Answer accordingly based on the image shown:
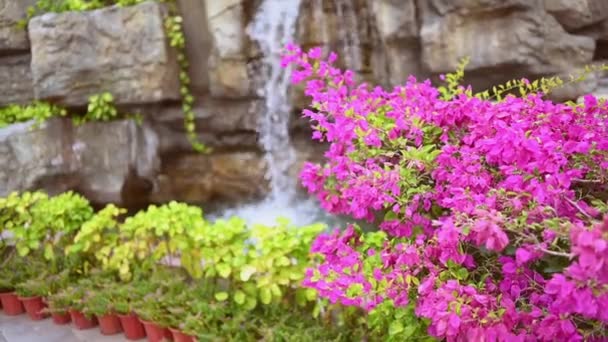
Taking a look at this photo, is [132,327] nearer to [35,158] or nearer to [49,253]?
[49,253]

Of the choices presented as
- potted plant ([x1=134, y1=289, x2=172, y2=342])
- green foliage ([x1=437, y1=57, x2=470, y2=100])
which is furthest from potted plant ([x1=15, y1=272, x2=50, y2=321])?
green foliage ([x1=437, y1=57, x2=470, y2=100])

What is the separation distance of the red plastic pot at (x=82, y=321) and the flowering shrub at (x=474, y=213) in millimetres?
1735

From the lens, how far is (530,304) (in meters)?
1.56

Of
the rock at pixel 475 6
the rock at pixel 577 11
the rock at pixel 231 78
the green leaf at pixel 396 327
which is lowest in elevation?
the green leaf at pixel 396 327

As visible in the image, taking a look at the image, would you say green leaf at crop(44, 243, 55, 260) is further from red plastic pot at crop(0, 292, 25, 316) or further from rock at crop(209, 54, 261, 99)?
rock at crop(209, 54, 261, 99)

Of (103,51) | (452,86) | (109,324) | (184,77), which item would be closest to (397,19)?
(184,77)

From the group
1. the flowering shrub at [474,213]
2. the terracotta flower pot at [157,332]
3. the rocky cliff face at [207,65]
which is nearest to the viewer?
the flowering shrub at [474,213]

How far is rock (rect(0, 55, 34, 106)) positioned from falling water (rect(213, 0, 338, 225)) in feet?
8.02

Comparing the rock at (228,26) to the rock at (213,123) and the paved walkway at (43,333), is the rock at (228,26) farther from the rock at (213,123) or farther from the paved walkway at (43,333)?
the paved walkway at (43,333)

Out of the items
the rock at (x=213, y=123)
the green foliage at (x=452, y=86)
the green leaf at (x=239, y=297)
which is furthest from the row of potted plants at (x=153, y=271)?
the rock at (x=213, y=123)

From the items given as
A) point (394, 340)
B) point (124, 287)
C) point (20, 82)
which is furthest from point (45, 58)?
point (394, 340)

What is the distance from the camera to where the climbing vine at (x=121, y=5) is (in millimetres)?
5516

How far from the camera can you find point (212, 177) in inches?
247

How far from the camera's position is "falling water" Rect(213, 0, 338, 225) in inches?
221
